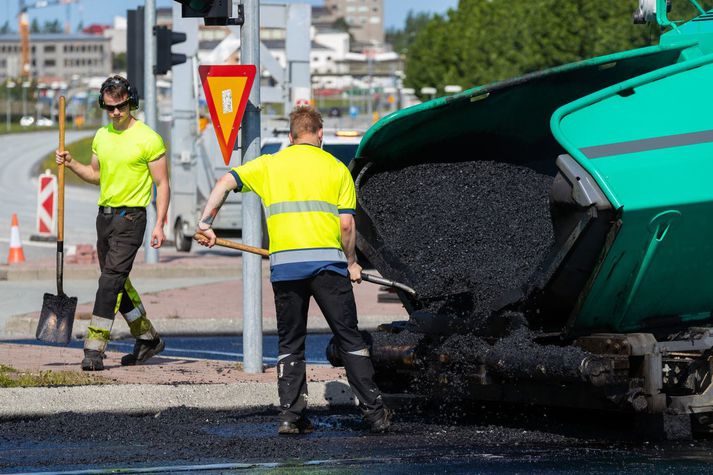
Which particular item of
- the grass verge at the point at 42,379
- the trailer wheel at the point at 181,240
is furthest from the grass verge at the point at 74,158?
the grass verge at the point at 42,379

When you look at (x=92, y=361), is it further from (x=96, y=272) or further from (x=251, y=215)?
(x=96, y=272)

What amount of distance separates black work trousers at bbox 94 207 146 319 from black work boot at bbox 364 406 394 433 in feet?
8.06

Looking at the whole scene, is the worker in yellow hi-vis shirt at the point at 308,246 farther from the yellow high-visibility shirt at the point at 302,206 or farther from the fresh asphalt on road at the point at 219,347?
the fresh asphalt on road at the point at 219,347

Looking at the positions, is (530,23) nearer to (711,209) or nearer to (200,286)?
(200,286)

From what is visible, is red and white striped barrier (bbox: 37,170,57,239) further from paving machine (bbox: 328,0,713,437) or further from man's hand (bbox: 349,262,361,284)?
man's hand (bbox: 349,262,361,284)

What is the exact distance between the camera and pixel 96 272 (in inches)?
701

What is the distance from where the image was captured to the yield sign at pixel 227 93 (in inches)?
364

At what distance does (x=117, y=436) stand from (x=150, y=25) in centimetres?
1127

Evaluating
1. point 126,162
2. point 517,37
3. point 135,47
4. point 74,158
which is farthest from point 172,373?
point 517,37

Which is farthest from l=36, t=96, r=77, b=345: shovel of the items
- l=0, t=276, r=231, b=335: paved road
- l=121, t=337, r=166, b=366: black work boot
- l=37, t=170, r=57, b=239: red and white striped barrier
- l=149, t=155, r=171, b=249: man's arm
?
l=37, t=170, r=57, b=239: red and white striped barrier

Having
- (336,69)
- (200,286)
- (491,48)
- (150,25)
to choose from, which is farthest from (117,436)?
(336,69)

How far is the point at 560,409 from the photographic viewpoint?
8.46 metres

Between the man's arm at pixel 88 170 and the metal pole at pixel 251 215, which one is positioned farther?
the man's arm at pixel 88 170

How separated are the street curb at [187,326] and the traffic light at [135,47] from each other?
5.61 m
